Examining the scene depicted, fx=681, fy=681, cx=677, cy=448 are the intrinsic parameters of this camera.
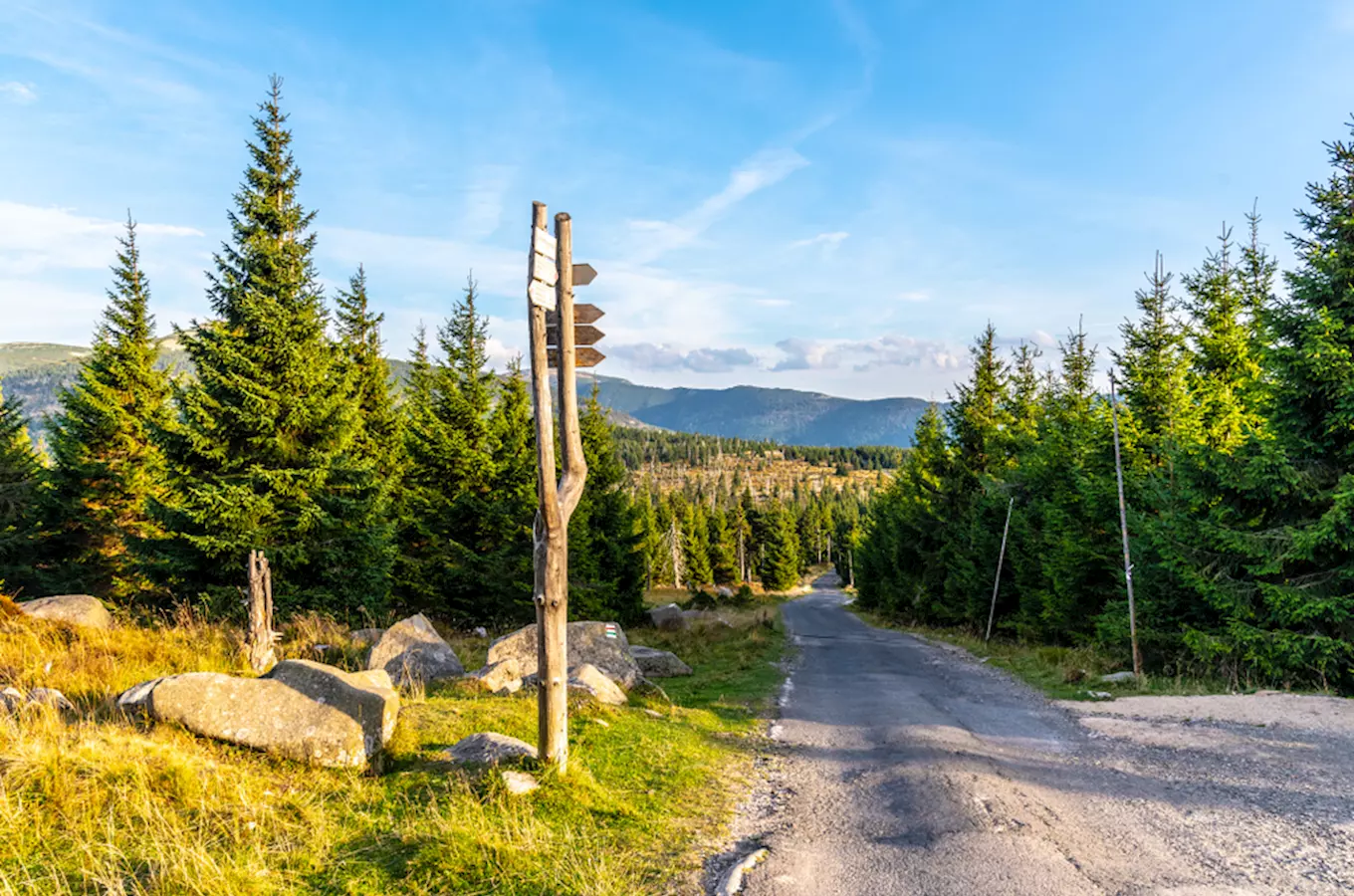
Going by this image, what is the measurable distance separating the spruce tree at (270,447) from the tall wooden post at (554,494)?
11.2 m

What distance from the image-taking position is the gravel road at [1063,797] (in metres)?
5.15

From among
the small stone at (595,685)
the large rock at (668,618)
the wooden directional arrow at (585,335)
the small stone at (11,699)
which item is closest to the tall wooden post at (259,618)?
the small stone at (11,699)

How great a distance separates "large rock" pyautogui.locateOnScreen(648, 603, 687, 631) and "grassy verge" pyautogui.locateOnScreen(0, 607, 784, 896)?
1880 centimetres

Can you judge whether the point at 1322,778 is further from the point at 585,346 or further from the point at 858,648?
the point at 858,648

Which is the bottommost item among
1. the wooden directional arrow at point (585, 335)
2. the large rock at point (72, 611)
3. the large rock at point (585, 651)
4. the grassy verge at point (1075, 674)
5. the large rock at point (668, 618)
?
the large rock at point (668, 618)

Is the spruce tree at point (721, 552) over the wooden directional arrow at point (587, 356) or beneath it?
beneath

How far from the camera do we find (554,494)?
6957mm

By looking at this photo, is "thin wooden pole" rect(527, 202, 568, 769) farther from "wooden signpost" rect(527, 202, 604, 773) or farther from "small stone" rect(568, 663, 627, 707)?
"small stone" rect(568, 663, 627, 707)

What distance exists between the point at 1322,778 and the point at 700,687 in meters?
9.73

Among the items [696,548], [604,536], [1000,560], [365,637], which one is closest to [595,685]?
[365,637]

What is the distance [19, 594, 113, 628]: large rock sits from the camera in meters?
12.1

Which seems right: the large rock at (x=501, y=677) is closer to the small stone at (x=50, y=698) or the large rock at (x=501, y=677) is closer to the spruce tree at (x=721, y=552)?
the small stone at (x=50, y=698)

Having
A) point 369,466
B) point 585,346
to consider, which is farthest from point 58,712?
point 369,466

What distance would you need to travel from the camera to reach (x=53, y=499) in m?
22.5
